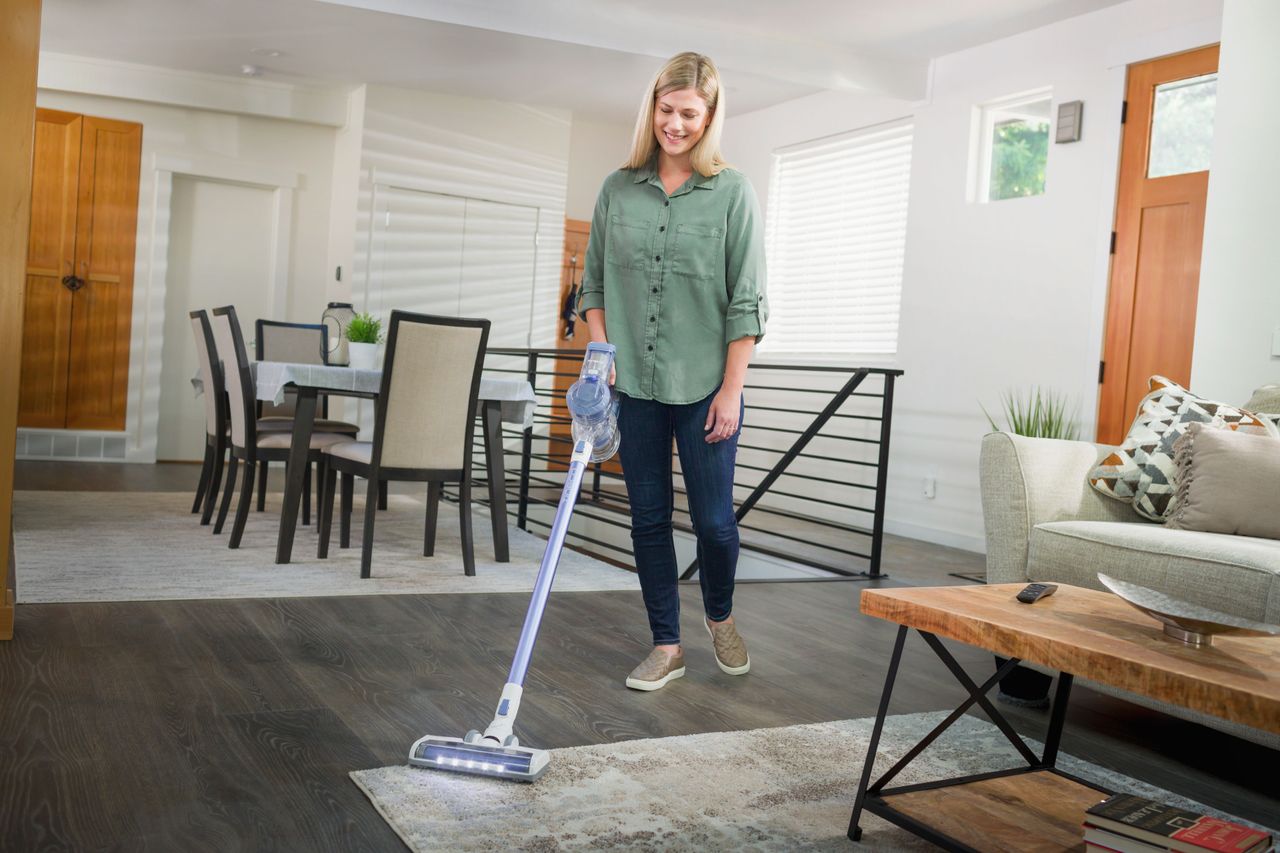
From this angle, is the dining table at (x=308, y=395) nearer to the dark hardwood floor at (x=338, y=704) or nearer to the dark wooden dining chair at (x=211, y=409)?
the dark wooden dining chair at (x=211, y=409)

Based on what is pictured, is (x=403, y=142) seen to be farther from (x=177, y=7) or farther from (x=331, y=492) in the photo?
(x=331, y=492)

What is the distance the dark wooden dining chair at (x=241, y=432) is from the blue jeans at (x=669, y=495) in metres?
1.87

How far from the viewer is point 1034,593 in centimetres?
163

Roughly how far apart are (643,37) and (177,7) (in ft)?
7.86

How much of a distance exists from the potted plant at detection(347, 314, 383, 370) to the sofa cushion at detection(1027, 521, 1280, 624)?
8.28ft

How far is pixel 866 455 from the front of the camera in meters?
6.22

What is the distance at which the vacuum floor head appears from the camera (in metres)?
1.77

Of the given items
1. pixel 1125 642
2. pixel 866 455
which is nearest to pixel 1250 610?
pixel 1125 642

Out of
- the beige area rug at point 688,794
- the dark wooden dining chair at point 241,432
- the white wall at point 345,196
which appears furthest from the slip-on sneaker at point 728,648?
the white wall at point 345,196

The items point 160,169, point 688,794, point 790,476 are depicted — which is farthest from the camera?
point 160,169

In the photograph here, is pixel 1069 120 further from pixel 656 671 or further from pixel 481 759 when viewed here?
pixel 481 759

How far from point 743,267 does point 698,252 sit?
10 centimetres

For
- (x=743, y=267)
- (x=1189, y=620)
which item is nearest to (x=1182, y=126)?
Answer: (x=743, y=267)

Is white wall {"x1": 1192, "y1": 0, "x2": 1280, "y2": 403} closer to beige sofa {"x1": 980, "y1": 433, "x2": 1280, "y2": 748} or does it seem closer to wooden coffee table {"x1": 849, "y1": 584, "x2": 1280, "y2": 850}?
beige sofa {"x1": 980, "y1": 433, "x2": 1280, "y2": 748}
